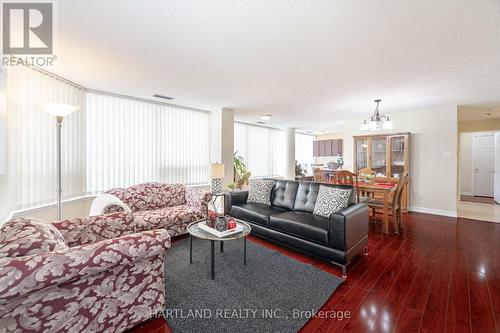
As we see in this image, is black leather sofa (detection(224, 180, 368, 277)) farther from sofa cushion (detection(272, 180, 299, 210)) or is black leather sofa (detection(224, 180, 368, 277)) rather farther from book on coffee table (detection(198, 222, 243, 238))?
book on coffee table (detection(198, 222, 243, 238))

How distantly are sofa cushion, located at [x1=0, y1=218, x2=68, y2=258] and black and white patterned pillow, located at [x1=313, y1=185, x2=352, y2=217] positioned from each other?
275 centimetres

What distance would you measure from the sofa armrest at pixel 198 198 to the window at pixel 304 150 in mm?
5954

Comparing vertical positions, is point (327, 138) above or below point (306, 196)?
above

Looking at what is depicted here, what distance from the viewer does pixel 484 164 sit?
6.75 m

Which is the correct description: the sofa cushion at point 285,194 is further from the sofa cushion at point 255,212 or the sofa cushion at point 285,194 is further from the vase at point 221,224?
the vase at point 221,224

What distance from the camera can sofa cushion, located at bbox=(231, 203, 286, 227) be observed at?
319 centimetres

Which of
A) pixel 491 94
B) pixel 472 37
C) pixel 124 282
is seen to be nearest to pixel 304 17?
pixel 472 37

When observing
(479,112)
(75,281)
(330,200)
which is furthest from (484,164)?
(75,281)

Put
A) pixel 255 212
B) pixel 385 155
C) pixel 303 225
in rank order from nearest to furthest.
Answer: pixel 303 225 < pixel 255 212 < pixel 385 155

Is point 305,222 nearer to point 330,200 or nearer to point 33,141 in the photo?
point 330,200

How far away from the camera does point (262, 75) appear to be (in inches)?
117

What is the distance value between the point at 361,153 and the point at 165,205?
16.7ft

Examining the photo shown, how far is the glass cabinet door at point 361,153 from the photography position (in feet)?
18.4

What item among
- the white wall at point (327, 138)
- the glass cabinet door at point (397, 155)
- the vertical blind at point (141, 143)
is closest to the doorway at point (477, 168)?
the glass cabinet door at point (397, 155)
